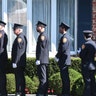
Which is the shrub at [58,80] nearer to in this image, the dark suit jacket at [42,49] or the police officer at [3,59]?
the dark suit jacket at [42,49]

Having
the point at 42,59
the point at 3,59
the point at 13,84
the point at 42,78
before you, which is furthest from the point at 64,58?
the point at 13,84

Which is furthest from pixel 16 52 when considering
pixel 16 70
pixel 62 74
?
pixel 62 74

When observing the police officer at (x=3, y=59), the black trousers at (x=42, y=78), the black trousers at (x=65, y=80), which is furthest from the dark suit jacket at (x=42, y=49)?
the police officer at (x=3, y=59)

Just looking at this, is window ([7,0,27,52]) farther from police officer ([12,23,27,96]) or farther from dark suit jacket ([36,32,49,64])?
dark suit jacket ([36,32,49,64])

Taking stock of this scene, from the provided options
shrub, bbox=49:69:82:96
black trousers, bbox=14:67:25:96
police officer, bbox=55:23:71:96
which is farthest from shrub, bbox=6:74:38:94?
police officer, bbox=55:23:71:96

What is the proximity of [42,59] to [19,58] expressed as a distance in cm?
59

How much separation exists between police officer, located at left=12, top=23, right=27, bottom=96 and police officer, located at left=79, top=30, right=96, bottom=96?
1576 millimetres

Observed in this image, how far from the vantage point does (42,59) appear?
43.4ft

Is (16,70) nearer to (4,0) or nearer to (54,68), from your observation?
(54,68)

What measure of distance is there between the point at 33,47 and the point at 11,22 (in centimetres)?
102

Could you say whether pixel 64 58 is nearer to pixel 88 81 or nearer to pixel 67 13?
pixel 88 81

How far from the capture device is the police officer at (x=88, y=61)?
1269cm

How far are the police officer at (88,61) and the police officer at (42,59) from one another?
1.03 meters

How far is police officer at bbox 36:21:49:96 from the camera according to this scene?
520 inches
